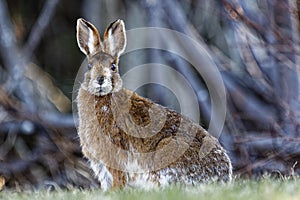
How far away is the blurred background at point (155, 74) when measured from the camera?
10703 millimetres

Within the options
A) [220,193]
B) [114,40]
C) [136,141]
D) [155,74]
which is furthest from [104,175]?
[155,74]

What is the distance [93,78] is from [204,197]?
7.63 feet

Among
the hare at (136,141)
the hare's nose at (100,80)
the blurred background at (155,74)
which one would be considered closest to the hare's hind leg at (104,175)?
the hare at (136,141)

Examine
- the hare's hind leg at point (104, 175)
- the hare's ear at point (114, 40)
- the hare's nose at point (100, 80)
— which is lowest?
the hare's hind leg at point (104, 175)

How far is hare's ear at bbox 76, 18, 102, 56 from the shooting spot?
296 inches

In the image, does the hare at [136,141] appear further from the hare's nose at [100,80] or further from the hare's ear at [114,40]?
the hare's ear at [114,40]

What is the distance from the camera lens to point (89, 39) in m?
7.54

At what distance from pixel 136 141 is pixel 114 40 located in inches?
46.2

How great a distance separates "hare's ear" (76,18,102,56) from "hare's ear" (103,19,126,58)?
0.27 ft

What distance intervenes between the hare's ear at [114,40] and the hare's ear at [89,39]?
0.27 feet

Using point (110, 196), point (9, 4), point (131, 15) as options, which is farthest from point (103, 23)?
point (110, 196)

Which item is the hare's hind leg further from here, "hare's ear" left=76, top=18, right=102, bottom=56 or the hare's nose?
"hare's ear" left=76, top=18, right=102, bottom=56

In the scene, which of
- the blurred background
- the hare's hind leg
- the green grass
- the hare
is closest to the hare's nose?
the hare

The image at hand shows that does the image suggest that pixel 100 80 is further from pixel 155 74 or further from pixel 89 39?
pixel 155 74
